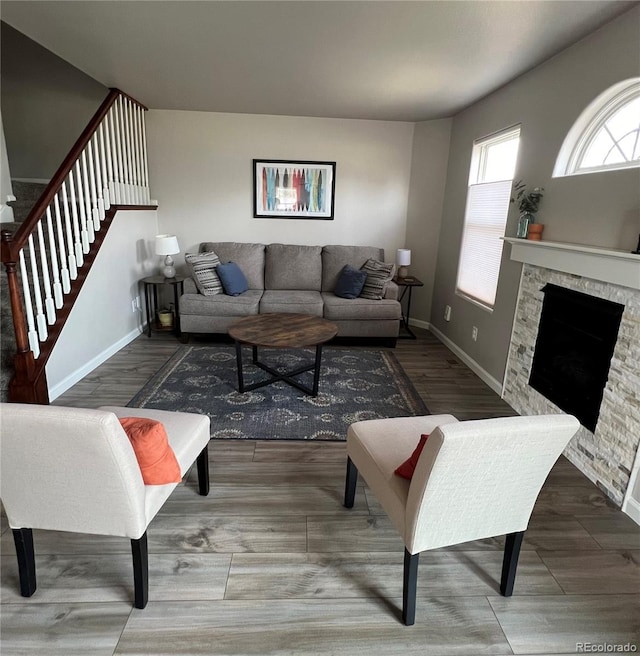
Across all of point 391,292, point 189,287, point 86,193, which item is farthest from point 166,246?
point 391,292

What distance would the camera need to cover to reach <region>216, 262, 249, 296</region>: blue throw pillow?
175 inches

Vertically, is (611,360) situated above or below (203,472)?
above

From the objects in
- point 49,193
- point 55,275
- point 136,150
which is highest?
point 136,150

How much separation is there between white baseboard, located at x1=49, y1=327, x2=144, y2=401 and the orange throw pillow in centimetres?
200

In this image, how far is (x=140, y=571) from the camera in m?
1.42

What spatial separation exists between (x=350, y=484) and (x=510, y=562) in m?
0.73

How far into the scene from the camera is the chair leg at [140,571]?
4.58 feet

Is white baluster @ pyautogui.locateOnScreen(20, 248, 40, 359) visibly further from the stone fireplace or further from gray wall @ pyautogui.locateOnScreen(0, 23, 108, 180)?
the stone fireplace

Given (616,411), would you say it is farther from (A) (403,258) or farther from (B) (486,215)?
(A) (403,258)

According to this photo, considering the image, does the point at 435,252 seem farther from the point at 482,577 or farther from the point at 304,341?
the point at 482,577

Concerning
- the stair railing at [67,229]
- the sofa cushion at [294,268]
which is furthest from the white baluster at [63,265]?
the sofa cushion at [294,268]

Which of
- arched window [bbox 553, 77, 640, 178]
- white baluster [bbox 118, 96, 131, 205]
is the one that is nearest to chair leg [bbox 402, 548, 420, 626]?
arched window [bbox 553, 77, 640, 178]

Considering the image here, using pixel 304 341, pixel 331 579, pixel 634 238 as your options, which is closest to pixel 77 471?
pixel 331 579

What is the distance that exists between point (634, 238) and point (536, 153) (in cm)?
120
